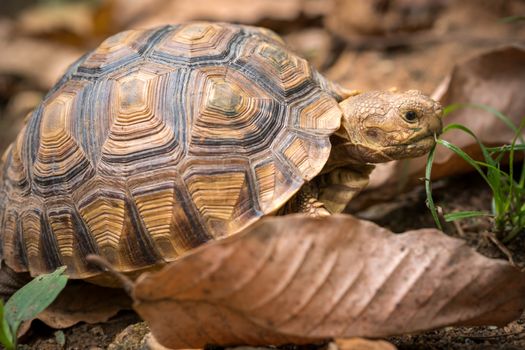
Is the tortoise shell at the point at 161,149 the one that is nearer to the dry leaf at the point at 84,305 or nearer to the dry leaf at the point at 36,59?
the dry leaf at the point at 84,305

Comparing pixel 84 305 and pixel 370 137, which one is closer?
pixel 370 137

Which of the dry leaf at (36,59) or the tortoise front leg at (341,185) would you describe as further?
the dry leaf at (36,59)

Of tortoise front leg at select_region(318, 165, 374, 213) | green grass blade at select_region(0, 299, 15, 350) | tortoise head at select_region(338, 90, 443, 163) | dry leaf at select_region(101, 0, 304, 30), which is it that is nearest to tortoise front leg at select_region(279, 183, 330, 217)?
tortoise front leg at select_region(318, 165, 374, 213)

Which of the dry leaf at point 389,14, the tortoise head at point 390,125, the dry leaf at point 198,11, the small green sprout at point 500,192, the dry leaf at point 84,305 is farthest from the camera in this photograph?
the dry leaf at point 198,11

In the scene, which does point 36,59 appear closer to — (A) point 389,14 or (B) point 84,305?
(A) point 389,14


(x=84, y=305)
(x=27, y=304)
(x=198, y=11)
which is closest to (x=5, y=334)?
(x=27, y=304)

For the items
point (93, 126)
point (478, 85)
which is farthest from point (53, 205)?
point (478, 85)

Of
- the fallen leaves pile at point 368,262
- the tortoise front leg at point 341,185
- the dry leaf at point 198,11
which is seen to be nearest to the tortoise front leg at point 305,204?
the tortoise front leg at point 341,185
